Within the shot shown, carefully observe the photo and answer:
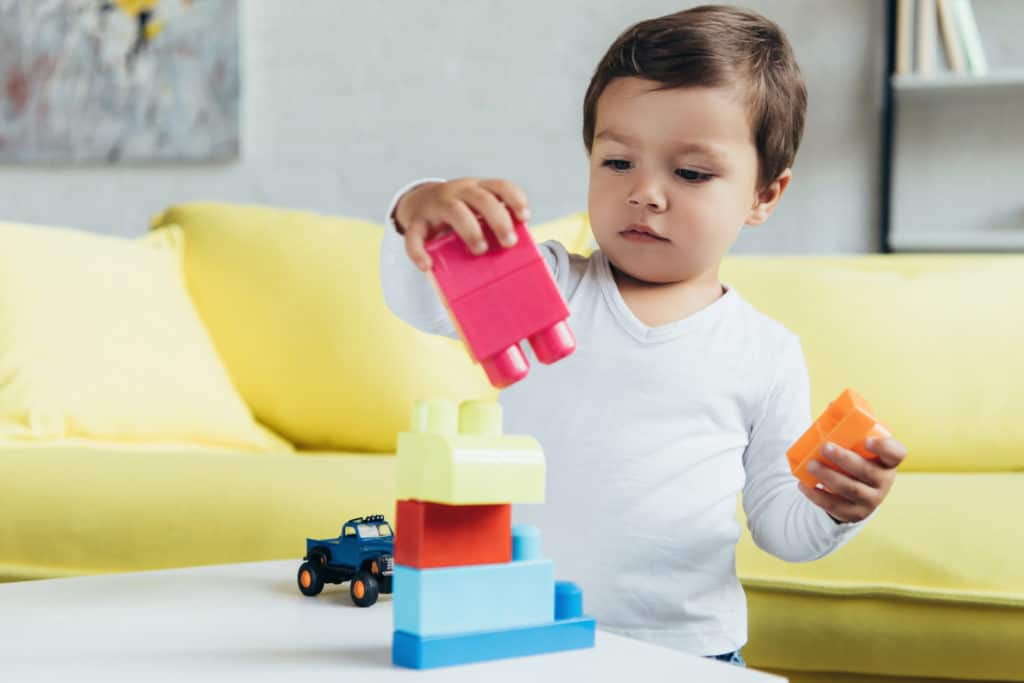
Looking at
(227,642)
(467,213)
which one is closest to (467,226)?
(467,213)

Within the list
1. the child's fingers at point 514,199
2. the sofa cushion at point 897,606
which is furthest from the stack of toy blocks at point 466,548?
the sofa cushion at point 897,606

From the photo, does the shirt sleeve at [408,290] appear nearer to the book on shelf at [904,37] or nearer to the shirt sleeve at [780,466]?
the shirt sleeve at [780,466]

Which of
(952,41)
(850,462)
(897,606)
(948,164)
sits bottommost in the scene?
(897,606)

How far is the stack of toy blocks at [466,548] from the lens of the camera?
2.00 feet

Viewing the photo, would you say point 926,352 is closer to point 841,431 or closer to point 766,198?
point 766,198

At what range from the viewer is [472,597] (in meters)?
0.63

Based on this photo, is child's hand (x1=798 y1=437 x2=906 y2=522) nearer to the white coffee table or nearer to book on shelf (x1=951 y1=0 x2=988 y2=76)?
the white coffee table

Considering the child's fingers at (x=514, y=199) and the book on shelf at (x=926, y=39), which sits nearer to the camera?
the child's fingers at (x=514, y=199)

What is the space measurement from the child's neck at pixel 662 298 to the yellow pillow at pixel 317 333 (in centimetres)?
82

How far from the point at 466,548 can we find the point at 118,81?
86.9 inches

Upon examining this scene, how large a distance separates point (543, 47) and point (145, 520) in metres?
1.47

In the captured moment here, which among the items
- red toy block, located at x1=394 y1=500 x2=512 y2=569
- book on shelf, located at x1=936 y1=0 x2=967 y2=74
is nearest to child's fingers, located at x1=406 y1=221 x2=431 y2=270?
red toy block, located at x1=394 y1=500 x2=512 y2=569

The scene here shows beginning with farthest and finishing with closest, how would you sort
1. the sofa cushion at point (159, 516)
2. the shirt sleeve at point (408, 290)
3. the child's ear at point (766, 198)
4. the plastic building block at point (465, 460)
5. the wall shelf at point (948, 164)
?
the wall shelf at point (948, 164)
the sofa cushion at point (159, 516)
the child's ear at point (766, 198)
the shirt sleeve at point (408, 290)
the plastic building block at point (465, 460)

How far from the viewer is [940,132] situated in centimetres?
235
